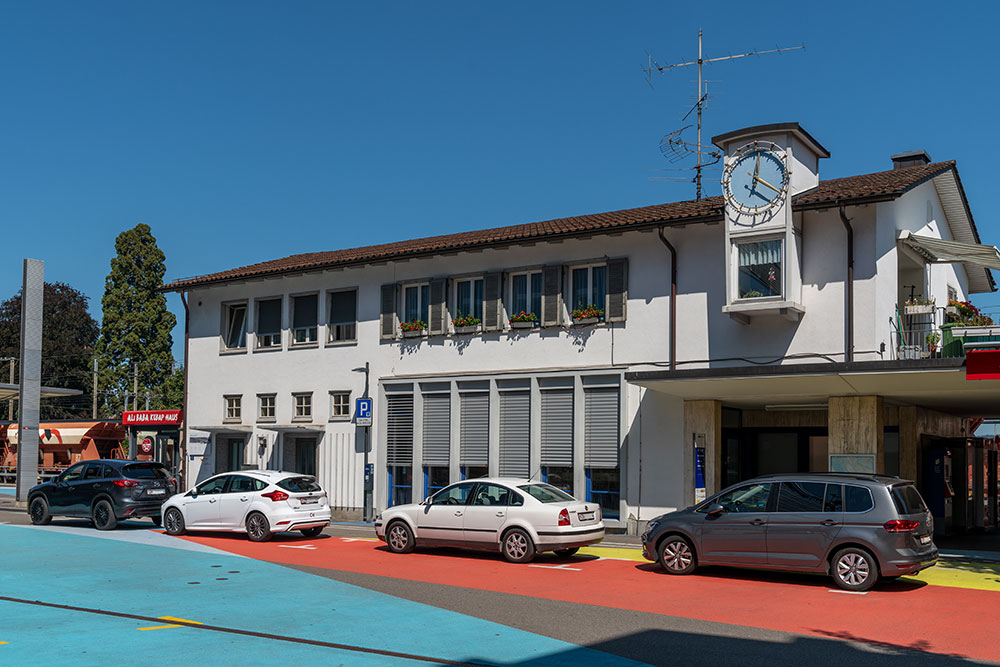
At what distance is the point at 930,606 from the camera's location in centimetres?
1255

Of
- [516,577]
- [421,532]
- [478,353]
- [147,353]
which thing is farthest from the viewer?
[147,353]

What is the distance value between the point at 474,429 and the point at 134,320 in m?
41.7

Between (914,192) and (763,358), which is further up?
(914,192)

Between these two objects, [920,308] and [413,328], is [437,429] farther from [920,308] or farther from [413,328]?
[920,308]

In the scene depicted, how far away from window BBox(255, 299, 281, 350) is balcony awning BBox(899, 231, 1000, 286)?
17.2 metres

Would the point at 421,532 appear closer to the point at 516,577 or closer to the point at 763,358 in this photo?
the point at 516,577

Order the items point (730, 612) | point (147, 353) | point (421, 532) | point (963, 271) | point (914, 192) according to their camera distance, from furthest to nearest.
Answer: point (147, 353), point (963, 271), point (914, 192), point (421, 532), point (730, 612)

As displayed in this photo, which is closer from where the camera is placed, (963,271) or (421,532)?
(421,532)

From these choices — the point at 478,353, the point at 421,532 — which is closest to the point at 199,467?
the point at 478,353

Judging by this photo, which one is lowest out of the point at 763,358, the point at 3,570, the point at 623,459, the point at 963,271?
the point at 3,570

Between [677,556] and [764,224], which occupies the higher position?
[764,224]

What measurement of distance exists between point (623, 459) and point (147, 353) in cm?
4573

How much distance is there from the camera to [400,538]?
18.8 meters

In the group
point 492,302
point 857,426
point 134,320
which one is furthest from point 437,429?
point 134,320
